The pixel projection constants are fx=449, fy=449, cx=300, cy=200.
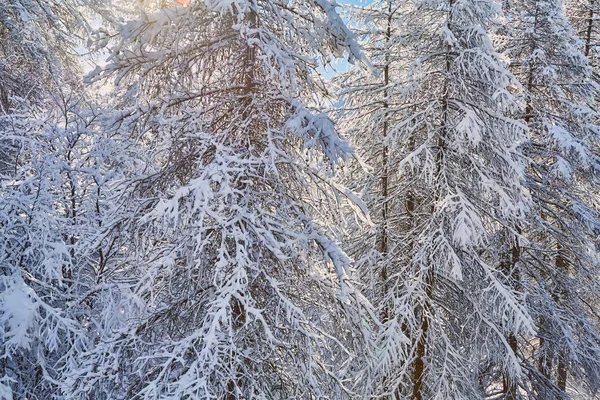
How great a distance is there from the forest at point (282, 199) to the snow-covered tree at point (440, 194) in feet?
0.20

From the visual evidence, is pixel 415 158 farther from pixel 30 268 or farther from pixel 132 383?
pixel 30 268

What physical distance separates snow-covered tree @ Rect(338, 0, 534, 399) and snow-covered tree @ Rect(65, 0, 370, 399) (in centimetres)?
309

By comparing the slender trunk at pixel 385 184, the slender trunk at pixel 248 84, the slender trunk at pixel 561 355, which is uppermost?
the slender trunk at pixel 248 84

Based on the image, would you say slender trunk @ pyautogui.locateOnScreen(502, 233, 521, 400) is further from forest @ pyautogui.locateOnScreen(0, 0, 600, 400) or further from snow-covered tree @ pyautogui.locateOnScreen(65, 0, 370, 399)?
snow-covered tree @ pyautogui.locateOnScreen(65, 0, 370, 399)

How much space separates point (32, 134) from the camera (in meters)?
6.77

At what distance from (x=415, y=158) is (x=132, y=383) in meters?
5.67

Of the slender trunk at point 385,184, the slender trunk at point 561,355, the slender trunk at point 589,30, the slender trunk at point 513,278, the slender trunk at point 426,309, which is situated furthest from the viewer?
the slender trunk at point 589,30

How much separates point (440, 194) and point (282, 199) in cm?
427

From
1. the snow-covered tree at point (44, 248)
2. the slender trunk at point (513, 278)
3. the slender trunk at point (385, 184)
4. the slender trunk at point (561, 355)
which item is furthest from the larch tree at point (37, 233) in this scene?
the slender trunk at point (561, 355)

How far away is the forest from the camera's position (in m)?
4.83

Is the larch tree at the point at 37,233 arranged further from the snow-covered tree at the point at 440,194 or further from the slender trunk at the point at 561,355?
the slender trunk at the point at 561,355

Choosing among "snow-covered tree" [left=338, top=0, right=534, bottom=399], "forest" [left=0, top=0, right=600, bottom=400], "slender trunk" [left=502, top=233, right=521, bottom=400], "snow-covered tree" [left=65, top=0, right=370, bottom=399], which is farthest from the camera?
"slender trunk" [left=502, top=233, right=521, bottom=400]

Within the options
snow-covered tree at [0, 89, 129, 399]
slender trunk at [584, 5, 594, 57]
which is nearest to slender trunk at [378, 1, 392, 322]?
snow-covered tree at [0, 89, 129, 399]

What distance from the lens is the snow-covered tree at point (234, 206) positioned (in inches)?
184
